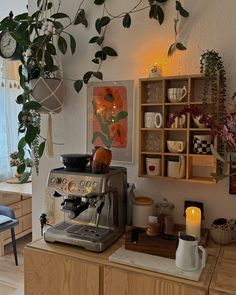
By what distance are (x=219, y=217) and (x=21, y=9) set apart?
8.69 feet

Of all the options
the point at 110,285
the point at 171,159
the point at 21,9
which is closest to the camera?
the point at 110,285

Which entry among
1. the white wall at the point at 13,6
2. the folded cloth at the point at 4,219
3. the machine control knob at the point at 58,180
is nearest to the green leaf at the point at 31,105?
the machine control knob at the point at 58,180

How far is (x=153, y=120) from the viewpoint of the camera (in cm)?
159

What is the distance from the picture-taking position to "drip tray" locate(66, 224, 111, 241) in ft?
4.59

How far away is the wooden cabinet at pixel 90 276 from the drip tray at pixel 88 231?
66 mm

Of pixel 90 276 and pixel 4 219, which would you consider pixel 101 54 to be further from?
pixel 4 219

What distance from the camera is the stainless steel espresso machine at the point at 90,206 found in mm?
1366

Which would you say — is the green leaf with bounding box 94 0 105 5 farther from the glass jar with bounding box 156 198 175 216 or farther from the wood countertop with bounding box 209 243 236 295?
the wood countertop with bounding box 209 243 236 295

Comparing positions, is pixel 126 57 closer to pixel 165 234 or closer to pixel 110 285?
pixel 165 234

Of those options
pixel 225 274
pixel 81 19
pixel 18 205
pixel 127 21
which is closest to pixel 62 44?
pixel 81 19

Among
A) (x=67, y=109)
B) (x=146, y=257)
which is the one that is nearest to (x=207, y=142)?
(x=146, y=257)

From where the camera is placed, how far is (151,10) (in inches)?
63.1

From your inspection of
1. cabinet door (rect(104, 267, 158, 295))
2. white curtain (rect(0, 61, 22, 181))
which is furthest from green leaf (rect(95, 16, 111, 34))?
white curtain (rect(0, 61, 22, 181))

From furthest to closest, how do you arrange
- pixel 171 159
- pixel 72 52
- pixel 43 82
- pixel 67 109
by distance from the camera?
pixel 67 109 < pixel 72 52 < pixel 43 82 < pixel 171 159
